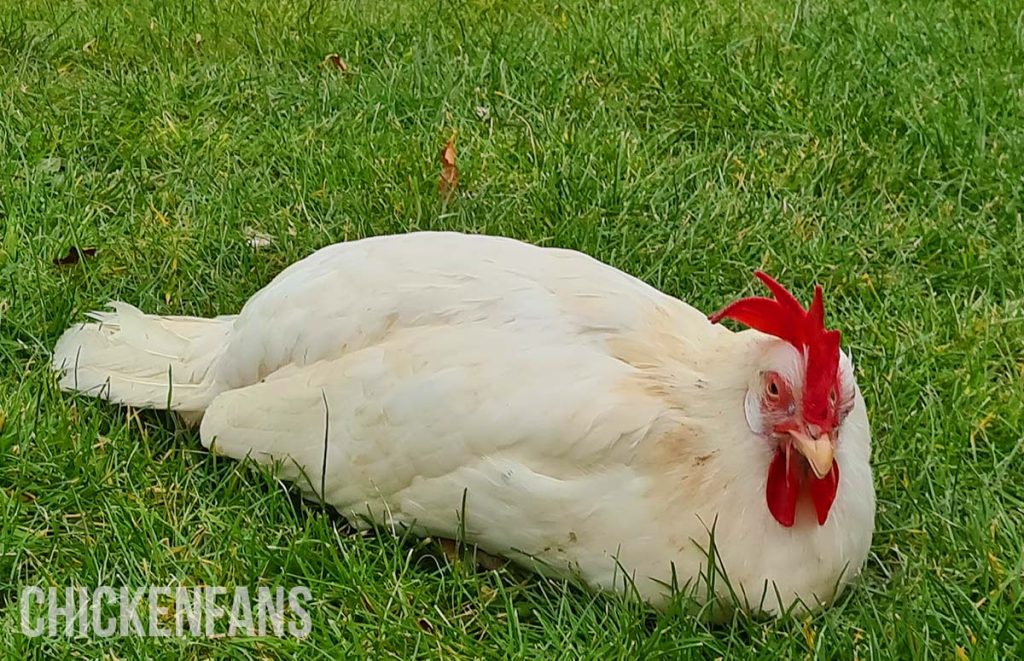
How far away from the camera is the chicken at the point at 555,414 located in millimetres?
2061

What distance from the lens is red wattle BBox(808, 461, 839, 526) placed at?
6.63 ft

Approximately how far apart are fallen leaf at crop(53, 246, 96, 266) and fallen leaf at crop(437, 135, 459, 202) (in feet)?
3.53

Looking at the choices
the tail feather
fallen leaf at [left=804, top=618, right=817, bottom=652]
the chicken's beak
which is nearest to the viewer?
the chicken's beak

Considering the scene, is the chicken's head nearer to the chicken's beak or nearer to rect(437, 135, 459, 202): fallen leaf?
the chicken's beak


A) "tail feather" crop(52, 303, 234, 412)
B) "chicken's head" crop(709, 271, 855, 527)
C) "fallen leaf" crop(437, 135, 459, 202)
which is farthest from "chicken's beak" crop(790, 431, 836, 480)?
"fallen leaf" crop(437, 135, 459, 202)

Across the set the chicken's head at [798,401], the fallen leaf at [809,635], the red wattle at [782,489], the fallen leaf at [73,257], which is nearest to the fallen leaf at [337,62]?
the fallen leaf at [73,257]

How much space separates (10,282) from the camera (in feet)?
10.0

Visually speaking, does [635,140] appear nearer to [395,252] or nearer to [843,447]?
[395,252]

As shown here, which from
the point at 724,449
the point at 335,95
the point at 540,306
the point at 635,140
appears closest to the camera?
the point at 724,449

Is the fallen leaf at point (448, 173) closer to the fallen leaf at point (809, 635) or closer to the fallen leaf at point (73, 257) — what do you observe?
the fallen leaf at point (73, 257)

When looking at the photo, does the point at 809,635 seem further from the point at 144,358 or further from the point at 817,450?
the point at 144,358

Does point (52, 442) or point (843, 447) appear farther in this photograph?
point (52, 442)

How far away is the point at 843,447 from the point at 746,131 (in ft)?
6.88

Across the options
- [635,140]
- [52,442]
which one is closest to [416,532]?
[52,442]
